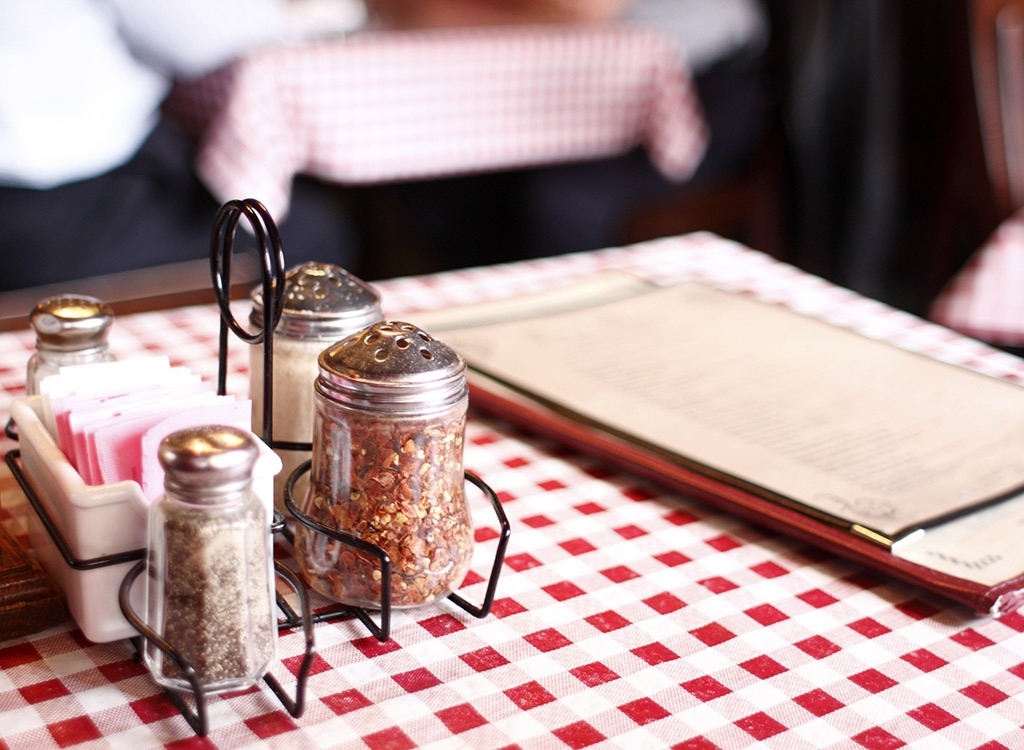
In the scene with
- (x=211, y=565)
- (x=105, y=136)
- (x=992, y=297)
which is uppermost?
(x=211, y=565)

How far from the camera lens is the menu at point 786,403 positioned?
0.78m

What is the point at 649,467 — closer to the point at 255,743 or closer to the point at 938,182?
the point at 255,743

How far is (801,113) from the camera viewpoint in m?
2.79

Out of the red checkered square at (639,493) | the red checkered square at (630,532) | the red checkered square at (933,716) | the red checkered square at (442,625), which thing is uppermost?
the red checkered square at (933,716)

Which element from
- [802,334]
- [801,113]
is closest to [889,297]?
[801,113]

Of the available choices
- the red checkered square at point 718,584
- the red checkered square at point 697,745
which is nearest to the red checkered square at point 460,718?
the red checkered square at point 697,745

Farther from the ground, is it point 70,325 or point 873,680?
point 70,325

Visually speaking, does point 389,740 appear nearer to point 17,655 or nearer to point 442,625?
point 442,625

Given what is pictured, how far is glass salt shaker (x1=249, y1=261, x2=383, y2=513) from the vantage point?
0.72 metres

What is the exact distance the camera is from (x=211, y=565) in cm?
54

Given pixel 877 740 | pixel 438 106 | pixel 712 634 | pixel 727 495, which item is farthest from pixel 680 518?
pixel 438 106

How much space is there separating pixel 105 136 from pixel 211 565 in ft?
5.40

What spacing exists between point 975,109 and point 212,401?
1782 mm

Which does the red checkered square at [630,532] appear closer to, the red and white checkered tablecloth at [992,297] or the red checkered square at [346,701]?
the red checkered square at [346,701]
